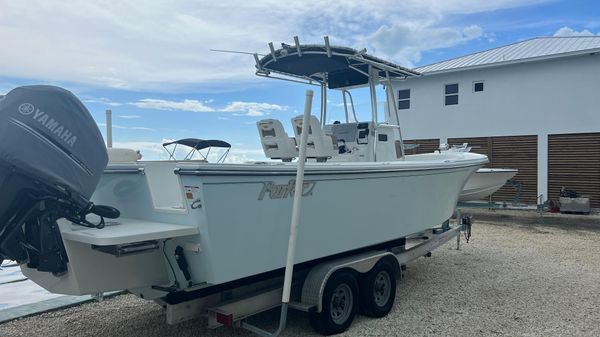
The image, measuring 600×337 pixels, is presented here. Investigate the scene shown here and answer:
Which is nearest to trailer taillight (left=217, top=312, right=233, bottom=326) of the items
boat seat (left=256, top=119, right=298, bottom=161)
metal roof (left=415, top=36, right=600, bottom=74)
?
boat seat (left=256, top=119, right=298, bottom=161)

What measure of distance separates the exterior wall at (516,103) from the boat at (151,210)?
35.9 ft

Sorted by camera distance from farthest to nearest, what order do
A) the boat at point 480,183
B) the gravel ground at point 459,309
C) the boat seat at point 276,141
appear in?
the boat at point 480,183, the boat seat at point 276,141, the gravel ground at point 459,309

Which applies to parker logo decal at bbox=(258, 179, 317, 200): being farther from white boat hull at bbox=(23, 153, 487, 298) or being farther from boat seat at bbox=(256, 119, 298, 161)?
boat seat at bbox=(256, 119, 298, 161)

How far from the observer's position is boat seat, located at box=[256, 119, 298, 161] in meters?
5.32

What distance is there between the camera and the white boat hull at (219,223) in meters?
3.10

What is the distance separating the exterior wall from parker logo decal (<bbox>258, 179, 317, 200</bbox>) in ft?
40.8

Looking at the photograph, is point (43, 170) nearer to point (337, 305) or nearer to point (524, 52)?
point (337, 305)

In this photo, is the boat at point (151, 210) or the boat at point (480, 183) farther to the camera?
the boat at point (480, 183)

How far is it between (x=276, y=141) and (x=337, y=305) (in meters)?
2.03

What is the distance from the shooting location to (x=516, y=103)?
14.3 metres

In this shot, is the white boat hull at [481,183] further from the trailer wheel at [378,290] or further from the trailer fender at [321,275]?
the trailer fender at [321,275]

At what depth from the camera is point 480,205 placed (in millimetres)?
14133

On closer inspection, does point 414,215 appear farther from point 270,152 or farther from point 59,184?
point 59,184

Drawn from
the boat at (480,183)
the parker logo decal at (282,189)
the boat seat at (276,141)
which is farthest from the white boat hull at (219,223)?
the boat at (480,183)
